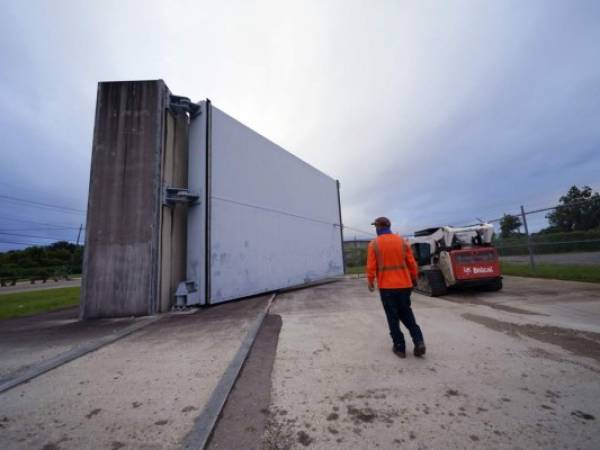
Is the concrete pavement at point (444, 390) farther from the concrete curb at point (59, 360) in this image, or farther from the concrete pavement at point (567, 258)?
the concrete pavement at point (567, 258)

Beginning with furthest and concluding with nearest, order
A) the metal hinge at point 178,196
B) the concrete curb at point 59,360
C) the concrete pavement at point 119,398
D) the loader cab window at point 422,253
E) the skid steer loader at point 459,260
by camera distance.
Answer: the loader cab window at point 422,253
the metal hinge at point 178,196
the skid steer loader at point 459,260
the concrete curb at point 59,360
the concrete pavement at point 119,398

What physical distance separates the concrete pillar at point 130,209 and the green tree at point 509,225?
499 inches

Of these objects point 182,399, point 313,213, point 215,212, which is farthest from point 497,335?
point 313,213

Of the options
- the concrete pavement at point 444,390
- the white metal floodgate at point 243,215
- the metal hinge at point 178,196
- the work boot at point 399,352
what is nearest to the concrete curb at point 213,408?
the concrete pavement at point 444,390

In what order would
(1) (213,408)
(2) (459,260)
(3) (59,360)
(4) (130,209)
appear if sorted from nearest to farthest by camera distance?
(1) (213,408) < (3) (59,360) < (4) (130,209) < (2) (459,260)

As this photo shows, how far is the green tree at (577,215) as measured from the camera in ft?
23.9

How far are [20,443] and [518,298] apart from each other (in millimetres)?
8191

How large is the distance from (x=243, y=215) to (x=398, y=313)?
6.29 m

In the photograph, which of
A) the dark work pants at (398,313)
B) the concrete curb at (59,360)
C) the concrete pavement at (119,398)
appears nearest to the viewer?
the concrete pavement at (119,398)

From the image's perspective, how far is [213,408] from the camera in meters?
1.90

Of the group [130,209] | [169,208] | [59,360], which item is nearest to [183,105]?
[169,208]

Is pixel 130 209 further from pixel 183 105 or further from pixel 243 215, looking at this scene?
pixel 183 105

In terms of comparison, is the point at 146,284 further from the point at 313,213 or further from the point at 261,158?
the point at 313,213

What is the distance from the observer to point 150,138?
21.7 feet
